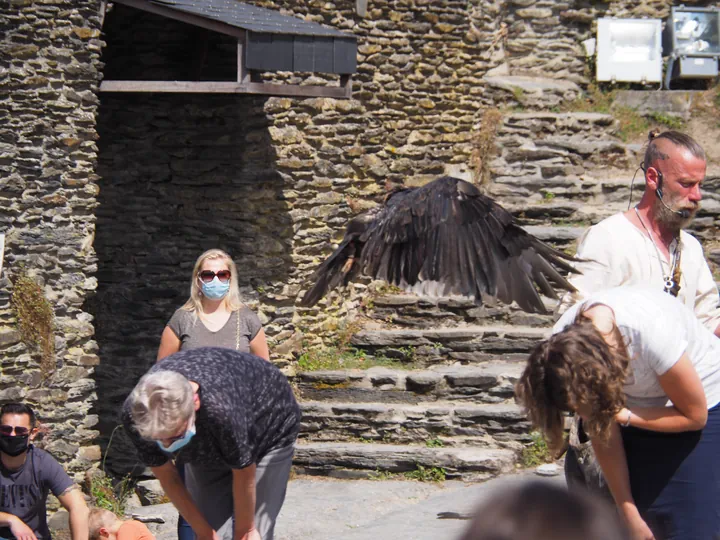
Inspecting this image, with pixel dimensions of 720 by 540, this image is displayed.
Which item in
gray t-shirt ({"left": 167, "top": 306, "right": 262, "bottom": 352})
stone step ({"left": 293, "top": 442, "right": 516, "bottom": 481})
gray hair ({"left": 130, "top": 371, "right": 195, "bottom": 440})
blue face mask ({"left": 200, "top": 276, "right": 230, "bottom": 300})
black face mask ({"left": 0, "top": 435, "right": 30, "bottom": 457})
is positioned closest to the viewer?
gray hair ({"left": 130, "top": 371, "right": 195, "bottom": 440})

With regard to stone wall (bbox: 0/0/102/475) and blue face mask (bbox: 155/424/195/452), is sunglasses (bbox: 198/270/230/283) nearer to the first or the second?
blue face mask (bbox: 155/424/195/452)

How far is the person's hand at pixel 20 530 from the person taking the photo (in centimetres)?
529

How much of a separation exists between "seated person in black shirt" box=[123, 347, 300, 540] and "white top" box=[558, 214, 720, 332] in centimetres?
112

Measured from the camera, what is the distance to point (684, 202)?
138 inches

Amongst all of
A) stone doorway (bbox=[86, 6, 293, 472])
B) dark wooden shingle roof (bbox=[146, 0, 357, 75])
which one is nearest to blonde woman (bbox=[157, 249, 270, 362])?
dark wooden shingle roof (bbox=[146, 0, 357, 75])

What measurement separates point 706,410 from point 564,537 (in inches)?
63.0

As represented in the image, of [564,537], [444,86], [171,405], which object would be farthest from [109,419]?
→ [564,537]

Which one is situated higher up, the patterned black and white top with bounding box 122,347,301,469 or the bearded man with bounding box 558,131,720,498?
the bearded man with bounding box 558,131,720,498

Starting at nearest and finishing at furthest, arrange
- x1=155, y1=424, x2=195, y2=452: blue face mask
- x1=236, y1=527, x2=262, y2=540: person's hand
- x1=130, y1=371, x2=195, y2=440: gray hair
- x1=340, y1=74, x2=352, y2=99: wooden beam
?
x1=130, y1=371, x2=195, y2=440: gray hair < x1=155, y1=424, x2=195, y2=452: blue face mask < x1=236, y1=527, x2=262, y2=540: person's hand < x1=340, y1=74, x2=352, y2=99: wooden beam

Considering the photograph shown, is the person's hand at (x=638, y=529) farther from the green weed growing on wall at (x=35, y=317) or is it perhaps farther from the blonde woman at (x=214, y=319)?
the green weed growing on wall at (x=35, y=317)

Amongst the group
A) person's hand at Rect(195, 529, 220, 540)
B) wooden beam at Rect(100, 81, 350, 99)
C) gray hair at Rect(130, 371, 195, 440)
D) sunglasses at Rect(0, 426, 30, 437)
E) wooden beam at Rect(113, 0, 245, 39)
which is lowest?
sunglasses at Rect(0, 426, 30, 437)

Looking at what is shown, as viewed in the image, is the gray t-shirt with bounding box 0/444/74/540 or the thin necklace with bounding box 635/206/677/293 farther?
the gray t-shirt with bounding box 0/444/74/540

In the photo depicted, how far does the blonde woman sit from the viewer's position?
14.9 feet

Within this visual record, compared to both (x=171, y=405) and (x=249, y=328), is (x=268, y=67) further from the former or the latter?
(x=171, y=405)
